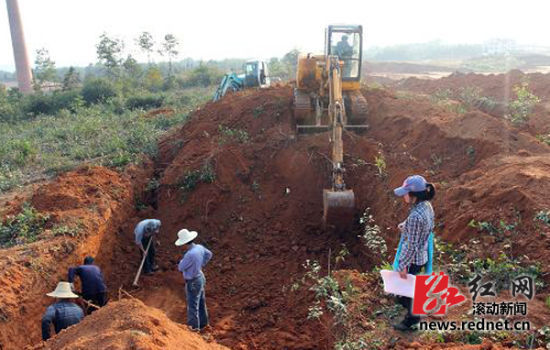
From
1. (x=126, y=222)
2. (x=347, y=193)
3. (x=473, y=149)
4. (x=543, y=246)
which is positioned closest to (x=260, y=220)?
(x=347, y=193)

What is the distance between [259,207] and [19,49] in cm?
4270

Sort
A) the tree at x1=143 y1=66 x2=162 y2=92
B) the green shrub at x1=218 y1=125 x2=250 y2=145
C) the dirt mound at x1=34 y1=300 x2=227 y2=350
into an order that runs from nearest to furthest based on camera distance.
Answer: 1. the dirt mound at x1=34 y1=300 x2=227 y2=350
2. the green shrub at x1=218 y1=125 x2=250 y2=145
3. the tree at x1=143 y1=66 x2=162 y2=92

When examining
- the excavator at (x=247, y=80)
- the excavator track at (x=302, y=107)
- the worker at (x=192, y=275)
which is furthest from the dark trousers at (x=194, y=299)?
the excavator at (x=247, y=80)

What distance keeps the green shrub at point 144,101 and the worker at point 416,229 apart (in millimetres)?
21397

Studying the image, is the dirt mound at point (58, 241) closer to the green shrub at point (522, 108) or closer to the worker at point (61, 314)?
the worker at point (61, 314)

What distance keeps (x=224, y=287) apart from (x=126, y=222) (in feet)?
9.14

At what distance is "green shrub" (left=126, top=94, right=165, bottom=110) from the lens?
78.0 feet

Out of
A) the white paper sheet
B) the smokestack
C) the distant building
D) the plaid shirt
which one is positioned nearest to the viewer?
the plaid shirt

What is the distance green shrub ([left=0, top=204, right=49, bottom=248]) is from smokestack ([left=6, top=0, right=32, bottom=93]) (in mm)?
39511

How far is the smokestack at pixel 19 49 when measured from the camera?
136ft

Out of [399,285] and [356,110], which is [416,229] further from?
[356,110]

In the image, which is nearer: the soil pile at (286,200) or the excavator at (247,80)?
the soil pile at (286,200)

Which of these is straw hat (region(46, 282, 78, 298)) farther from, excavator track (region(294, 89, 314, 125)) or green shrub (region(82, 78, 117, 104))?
green shrub (region(82, 78, 117, 104))

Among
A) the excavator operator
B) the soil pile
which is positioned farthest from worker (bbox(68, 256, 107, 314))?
the excavator operator
